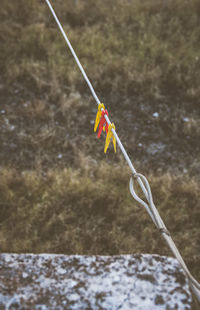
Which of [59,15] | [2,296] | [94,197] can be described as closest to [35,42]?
[59,15]

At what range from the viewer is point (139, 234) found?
3.11 meters

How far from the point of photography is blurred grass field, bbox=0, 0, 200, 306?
317cm

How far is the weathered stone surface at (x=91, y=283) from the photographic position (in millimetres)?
1650

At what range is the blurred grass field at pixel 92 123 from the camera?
10.4 ft

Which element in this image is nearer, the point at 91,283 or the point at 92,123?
the point at 91,283

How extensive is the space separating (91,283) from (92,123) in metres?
3.16

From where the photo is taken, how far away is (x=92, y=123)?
15.3 ft

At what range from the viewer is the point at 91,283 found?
1.79 m

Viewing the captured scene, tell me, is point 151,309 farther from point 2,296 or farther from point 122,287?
point 2,296

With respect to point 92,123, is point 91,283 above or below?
above

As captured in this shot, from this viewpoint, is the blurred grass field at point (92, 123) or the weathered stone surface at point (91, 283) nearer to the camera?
the weathered stone surface at point (91, 283)

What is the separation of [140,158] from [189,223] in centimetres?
124

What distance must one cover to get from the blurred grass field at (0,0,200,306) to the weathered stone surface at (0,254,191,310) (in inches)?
40.3

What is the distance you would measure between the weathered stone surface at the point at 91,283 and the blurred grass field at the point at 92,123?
3.36 ft
